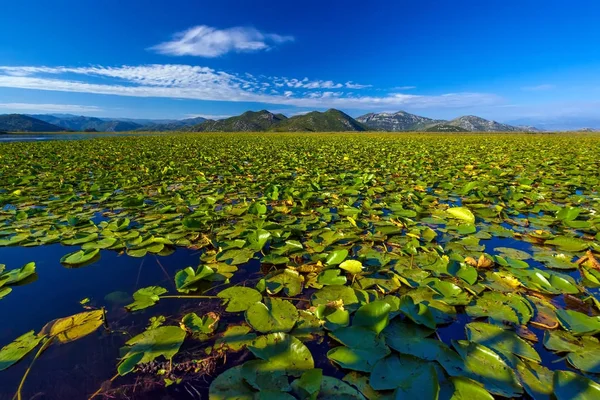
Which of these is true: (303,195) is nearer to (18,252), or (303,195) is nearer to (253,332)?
(253,332)

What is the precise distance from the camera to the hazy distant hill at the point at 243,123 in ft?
515

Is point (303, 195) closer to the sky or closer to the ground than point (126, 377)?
closer to the sky

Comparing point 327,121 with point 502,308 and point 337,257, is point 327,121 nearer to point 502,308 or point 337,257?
point 337,257

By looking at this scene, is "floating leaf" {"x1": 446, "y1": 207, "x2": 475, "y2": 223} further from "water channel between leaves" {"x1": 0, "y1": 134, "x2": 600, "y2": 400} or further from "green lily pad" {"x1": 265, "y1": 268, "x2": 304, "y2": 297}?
"green lily pad" {"x1": 265, "y1": 268, "x2": 304, "y2": 297}

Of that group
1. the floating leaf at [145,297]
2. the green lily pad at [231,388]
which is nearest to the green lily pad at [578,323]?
the green lily pad at [231,388]

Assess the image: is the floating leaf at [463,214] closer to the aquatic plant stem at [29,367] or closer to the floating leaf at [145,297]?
the floating leaf at [145,297]

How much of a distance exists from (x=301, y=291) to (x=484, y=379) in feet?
4.00

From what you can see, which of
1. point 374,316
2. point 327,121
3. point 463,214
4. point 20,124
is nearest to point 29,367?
point 374,316

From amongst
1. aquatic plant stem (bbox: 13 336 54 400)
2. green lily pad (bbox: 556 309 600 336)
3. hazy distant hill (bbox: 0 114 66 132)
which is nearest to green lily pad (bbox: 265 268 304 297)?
aquatic plant stem (bbox: 13 336 54 400)

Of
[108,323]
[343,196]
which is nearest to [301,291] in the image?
[108,323]

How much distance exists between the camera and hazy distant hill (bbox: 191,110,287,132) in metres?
157

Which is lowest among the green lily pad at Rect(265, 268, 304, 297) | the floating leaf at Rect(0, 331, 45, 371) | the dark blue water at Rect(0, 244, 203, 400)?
the dark blue water at Rect(0, 244, 203, 400)

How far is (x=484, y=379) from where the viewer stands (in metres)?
1.29

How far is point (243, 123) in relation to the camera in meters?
164
